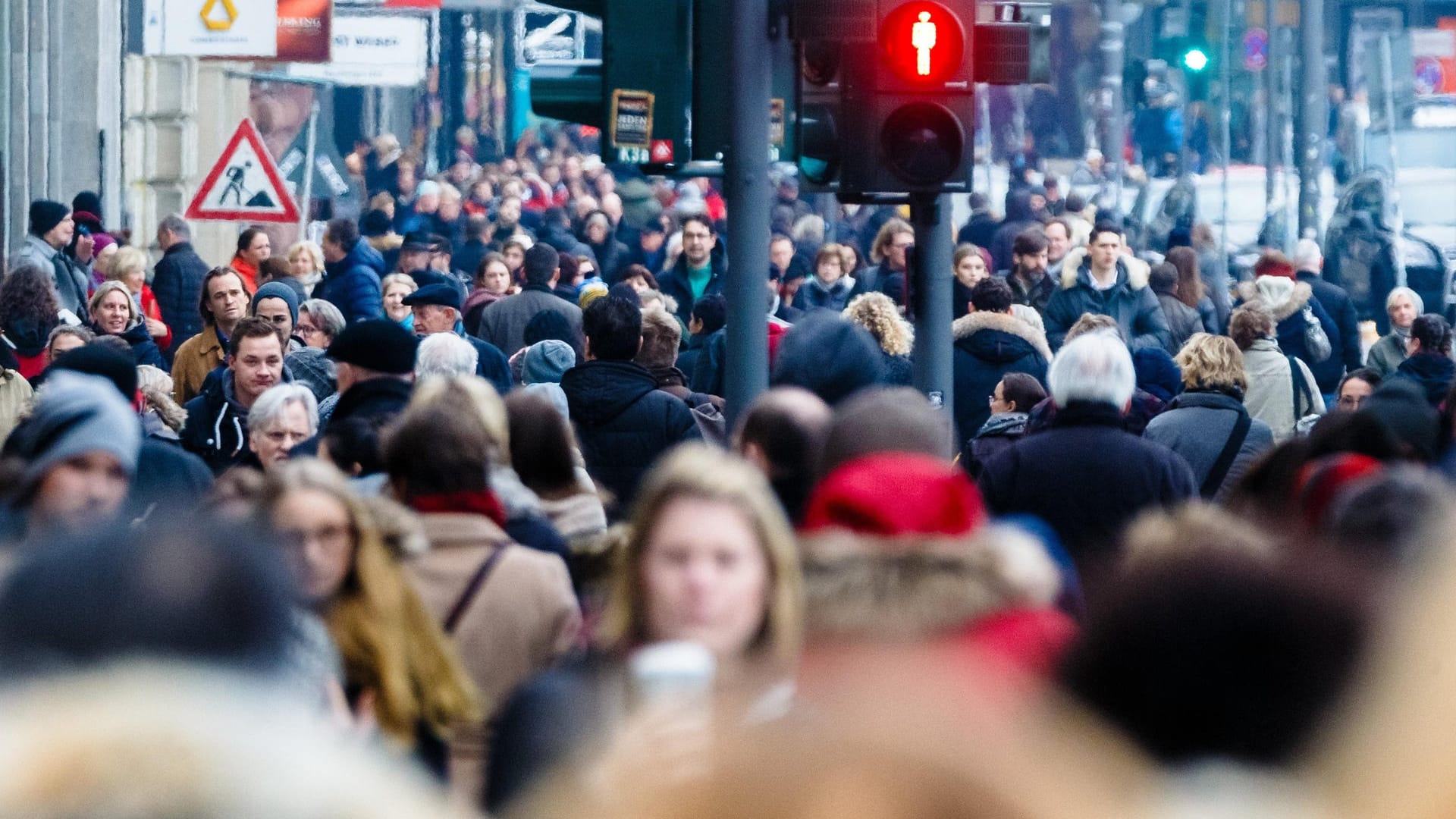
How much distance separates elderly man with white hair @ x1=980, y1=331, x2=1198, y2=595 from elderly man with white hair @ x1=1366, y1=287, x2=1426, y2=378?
6.99 m

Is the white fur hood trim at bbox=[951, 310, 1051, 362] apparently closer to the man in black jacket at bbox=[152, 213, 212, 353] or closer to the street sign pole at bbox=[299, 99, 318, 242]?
the man in black jacket at bbox=[152, 213, 212, 353]

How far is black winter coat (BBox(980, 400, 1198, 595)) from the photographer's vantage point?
23.6ft

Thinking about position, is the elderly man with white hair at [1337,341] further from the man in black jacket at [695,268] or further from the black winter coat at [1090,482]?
the black winter coat at [1090,482]

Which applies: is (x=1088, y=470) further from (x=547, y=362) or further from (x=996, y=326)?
(x=547, y=362)

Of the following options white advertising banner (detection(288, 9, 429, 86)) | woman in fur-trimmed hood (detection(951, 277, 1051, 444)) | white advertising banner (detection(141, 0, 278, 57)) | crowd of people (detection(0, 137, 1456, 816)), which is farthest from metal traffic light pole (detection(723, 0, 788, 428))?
white advertising banner (detection(288, 9, 429, 86))

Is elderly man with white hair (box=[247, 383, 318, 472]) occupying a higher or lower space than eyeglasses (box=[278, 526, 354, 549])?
higher

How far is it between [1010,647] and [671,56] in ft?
18.0

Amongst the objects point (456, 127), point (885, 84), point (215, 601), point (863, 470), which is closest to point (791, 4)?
point (885, 84)

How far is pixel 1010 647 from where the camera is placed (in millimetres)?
3920

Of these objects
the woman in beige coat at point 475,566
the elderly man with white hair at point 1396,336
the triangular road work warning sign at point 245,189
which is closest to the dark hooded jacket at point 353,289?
the triangular road work warning sign at point 245,189

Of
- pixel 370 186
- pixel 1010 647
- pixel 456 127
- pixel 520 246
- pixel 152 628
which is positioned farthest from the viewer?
pixel 456 127

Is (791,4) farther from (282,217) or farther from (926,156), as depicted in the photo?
(282,217)

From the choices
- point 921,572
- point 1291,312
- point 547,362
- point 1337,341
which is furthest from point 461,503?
point 1337,341

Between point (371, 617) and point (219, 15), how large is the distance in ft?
45.1
